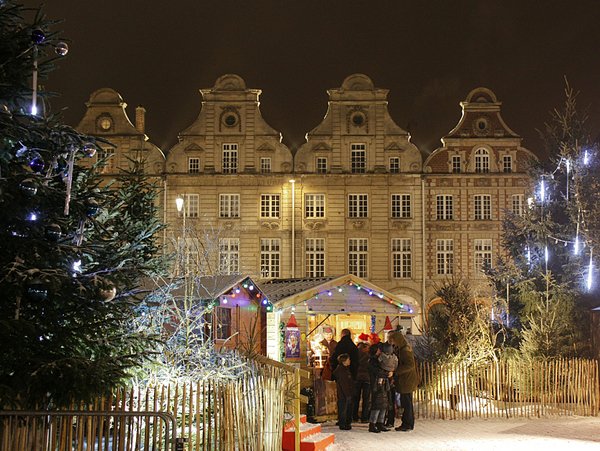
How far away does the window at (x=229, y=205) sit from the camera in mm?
41219

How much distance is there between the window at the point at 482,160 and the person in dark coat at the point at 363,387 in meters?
26.5

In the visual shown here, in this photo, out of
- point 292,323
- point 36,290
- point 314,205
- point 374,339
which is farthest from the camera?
point 314,205

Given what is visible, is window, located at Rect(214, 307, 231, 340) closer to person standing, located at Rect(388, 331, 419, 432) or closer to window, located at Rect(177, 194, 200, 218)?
person standing, located at Rect(388, 331, 419, 432)

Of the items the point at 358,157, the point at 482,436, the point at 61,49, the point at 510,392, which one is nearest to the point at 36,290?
the point at 61,49

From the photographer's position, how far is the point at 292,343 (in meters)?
22.0

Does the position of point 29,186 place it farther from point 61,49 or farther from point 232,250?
point 232,250

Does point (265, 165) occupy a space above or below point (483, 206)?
above

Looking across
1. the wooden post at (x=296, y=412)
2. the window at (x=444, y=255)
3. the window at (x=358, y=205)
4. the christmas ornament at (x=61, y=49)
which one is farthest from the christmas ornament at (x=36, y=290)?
the window at (x=444, y=255)

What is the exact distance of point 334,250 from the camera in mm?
41375

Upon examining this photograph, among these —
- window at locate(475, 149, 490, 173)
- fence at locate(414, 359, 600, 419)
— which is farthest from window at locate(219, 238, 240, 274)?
fence at locate(414, 359, 600, 419)

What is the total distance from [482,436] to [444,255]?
27.7 m

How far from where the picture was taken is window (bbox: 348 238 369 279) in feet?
136

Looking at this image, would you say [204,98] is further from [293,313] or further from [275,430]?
[275,430]

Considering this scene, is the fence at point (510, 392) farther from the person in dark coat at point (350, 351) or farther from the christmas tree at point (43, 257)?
the christmas tree at point (43, 257)
